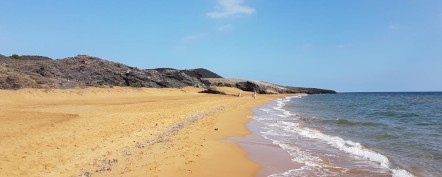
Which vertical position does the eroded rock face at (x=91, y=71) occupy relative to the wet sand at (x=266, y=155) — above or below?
above

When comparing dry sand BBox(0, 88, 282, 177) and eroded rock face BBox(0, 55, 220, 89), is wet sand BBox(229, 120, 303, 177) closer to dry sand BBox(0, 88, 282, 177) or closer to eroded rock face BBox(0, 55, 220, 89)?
dry sand BBox(0, 88, 282, 177)

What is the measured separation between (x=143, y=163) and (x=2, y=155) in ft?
12.1

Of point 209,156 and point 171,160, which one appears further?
point 209,156

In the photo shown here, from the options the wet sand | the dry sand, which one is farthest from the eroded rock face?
the wet sand

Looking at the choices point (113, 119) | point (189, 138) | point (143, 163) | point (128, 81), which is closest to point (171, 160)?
point (143, 163)

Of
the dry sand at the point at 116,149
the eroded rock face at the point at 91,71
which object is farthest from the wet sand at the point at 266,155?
the eroded rock face at the point at 91,71

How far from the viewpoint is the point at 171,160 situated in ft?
31.1

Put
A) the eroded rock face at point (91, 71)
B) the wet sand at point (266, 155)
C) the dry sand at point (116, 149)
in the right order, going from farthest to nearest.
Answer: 1. the eroded rock face at point (91, 71)
2. the wet sand at point (266, 155)
3. the dry sand at point (116, 149)

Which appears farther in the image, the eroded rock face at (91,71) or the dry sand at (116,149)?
the eroded rock face at (91,71)

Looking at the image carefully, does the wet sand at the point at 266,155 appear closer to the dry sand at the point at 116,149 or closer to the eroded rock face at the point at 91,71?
the dry sand at the point at 116,149

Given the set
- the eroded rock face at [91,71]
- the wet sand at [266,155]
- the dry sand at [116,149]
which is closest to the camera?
the dry sand at [116,149]

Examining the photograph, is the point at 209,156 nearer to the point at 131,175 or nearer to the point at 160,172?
the point at 160,172

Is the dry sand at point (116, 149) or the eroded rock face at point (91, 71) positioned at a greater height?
the eroded rock face at point (91, 71)

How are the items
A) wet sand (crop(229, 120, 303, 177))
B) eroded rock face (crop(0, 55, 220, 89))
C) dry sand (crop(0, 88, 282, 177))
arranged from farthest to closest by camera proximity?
eroded rock face (crop(0, 55, 220, 89)) → wet sand (crop(229, 120, 303, 177)) → dry sand (crop(0, 88, 282, 177))
